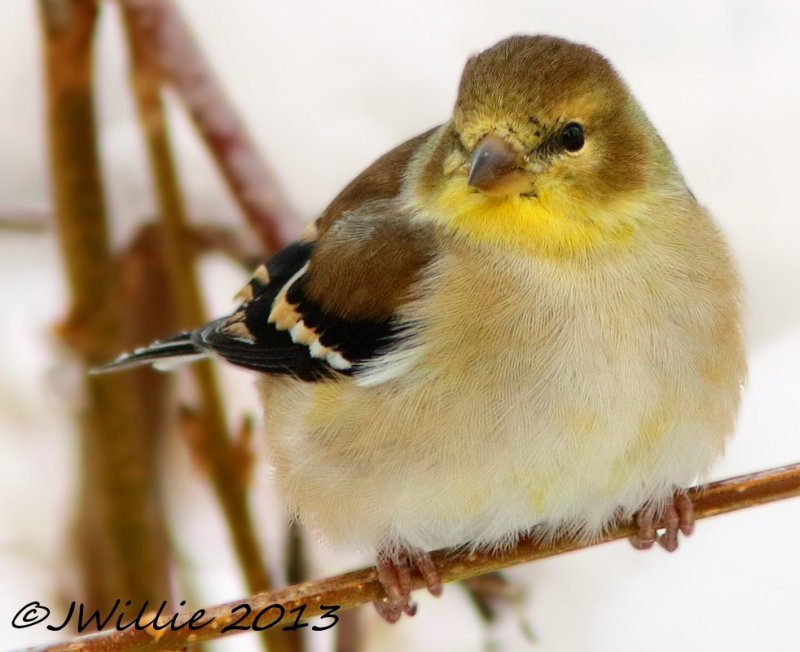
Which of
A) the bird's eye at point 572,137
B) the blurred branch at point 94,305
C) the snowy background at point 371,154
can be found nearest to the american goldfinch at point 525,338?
the bird's eye at point 572,137

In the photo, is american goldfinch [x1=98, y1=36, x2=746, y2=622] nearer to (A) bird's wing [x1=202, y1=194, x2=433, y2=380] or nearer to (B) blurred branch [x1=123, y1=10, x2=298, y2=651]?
(A) bird's wing [x1=202, y1=194, x2=433, y2=380]

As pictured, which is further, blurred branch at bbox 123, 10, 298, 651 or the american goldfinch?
blurred branch at bbox 123, 10, 298, 651

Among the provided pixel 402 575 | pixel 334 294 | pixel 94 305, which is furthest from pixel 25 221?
pixel 402 575

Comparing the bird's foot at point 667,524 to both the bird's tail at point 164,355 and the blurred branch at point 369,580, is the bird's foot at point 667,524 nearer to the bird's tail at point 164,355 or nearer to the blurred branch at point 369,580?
the blurred branch at point 369,580

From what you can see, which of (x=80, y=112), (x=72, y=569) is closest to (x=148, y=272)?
(x=80, y=112)

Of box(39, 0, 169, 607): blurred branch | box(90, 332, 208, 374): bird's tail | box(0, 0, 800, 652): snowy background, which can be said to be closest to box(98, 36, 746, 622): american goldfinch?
box(90, 332, 208, 374): bird's tail

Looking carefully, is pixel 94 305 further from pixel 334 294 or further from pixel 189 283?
pixel 334 294
